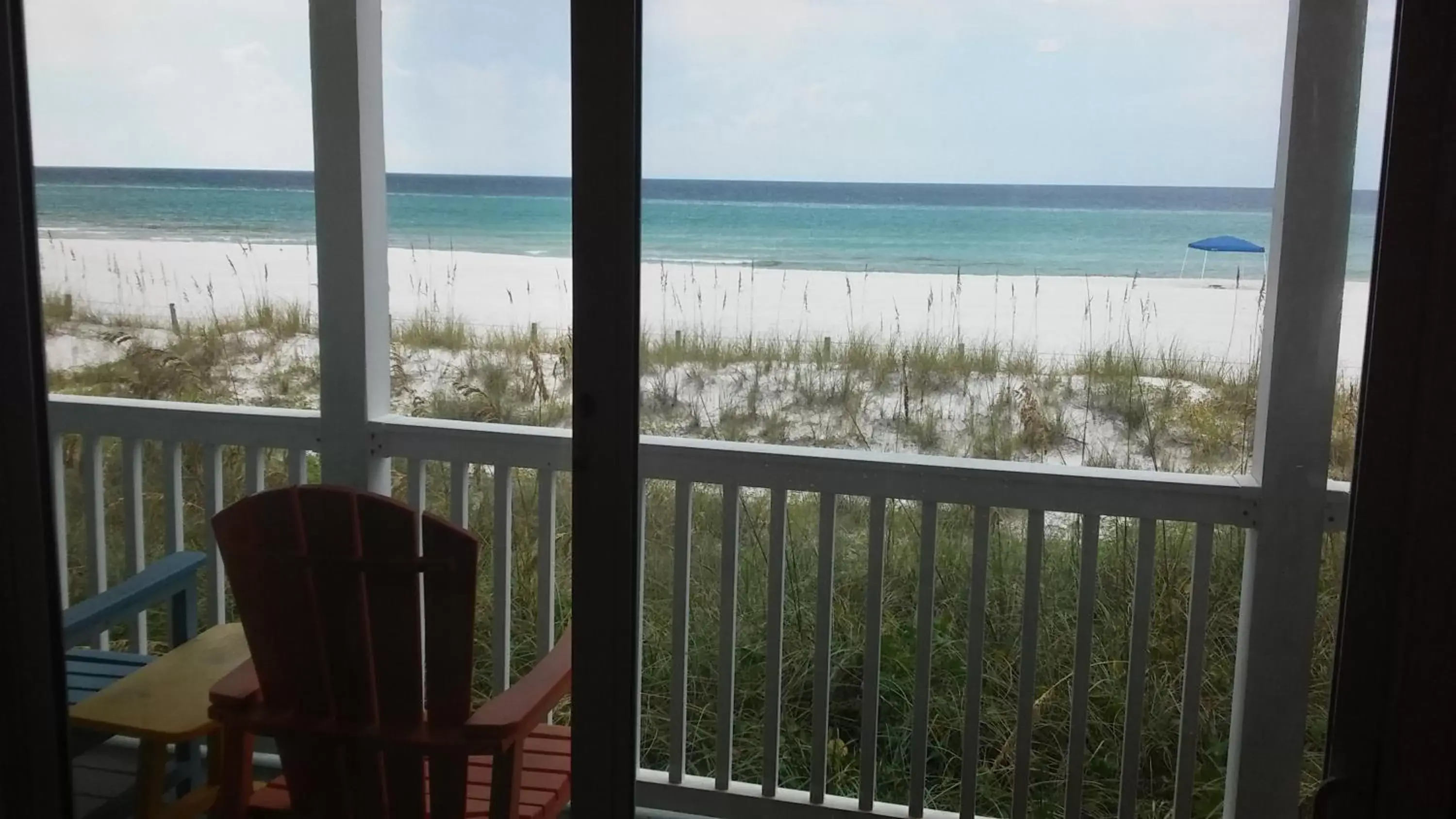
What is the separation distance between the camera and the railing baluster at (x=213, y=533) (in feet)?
5.79

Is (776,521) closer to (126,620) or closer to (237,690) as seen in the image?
(237,690)

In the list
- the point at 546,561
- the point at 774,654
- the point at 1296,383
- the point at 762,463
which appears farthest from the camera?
the point at 774,654

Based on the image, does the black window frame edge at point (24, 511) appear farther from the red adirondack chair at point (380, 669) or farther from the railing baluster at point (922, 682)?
the railing baluster at point (922, 682)

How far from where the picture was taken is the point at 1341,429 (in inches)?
53.4

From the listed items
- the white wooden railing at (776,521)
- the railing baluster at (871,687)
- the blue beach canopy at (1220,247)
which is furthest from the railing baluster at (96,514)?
the blue beach canopy at (1220,247)

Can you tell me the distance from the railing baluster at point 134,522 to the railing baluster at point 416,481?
0.50 meters

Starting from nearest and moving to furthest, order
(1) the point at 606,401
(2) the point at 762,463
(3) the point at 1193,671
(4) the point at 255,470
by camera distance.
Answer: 1. (1) the point at 606,401
2. (4) the point at 255,470
3. (3) the point at 1193,671
4. (2) the point at 762,463

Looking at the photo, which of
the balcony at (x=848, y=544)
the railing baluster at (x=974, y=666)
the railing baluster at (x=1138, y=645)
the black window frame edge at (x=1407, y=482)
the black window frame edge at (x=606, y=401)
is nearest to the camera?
the black window frame edge at (x=1407, y=482)

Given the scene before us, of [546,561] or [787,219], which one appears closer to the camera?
[546,561]

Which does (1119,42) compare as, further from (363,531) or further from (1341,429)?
(363,531)

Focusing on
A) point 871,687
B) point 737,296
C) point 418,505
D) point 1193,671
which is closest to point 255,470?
point 418,505

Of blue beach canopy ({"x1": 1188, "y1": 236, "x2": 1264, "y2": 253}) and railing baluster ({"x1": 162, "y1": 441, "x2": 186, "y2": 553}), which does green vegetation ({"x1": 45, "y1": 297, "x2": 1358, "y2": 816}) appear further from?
blue beach canopy ({"x1": 1188, "y1": 236, "x2": 1264, "y2": 253})

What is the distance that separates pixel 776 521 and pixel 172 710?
1.20 metres

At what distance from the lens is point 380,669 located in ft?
5.50
